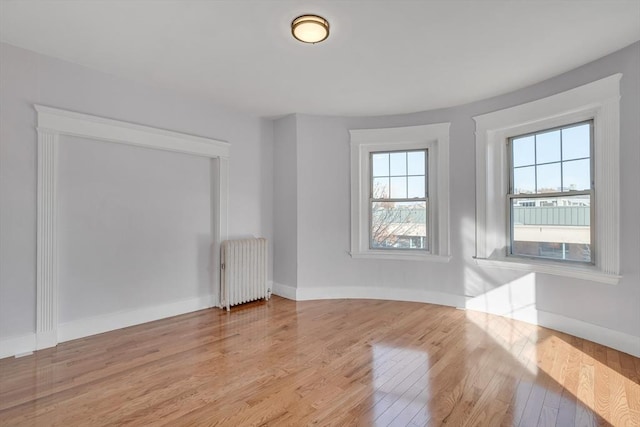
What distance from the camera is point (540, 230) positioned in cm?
342

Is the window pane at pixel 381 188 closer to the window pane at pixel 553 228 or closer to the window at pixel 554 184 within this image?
the window at pixel 554 184

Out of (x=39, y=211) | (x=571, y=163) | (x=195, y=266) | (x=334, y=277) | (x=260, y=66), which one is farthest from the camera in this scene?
(x=334, y=277)

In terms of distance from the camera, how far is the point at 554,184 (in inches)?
129

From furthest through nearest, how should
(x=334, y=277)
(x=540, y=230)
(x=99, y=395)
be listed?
(x=334, y=277) < (x=540, y=230) < (x=99, y=395)

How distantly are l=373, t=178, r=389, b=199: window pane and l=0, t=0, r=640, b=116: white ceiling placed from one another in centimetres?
126

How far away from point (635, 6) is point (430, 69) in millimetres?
1383

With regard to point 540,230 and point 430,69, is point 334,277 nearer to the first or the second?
point 540,230

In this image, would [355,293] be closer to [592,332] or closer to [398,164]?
[398,164]

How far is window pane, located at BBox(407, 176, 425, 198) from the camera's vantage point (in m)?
4.28

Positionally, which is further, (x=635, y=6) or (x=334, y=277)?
(x=334, y=277)

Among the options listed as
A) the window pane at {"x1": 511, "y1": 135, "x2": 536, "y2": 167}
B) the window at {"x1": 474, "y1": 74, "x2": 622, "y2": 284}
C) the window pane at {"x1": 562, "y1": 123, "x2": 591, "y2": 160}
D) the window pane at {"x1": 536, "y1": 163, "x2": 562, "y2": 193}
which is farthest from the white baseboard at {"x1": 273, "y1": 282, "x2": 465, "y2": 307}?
the window pane at {"x1": 562, "y1": 123, "x2": 591, "y2": 160}

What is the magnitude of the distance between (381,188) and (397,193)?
24 centimetres

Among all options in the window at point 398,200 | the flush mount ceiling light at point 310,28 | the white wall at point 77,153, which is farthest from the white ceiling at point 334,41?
the window at point 398,200

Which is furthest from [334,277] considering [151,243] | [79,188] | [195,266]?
[79,188]
